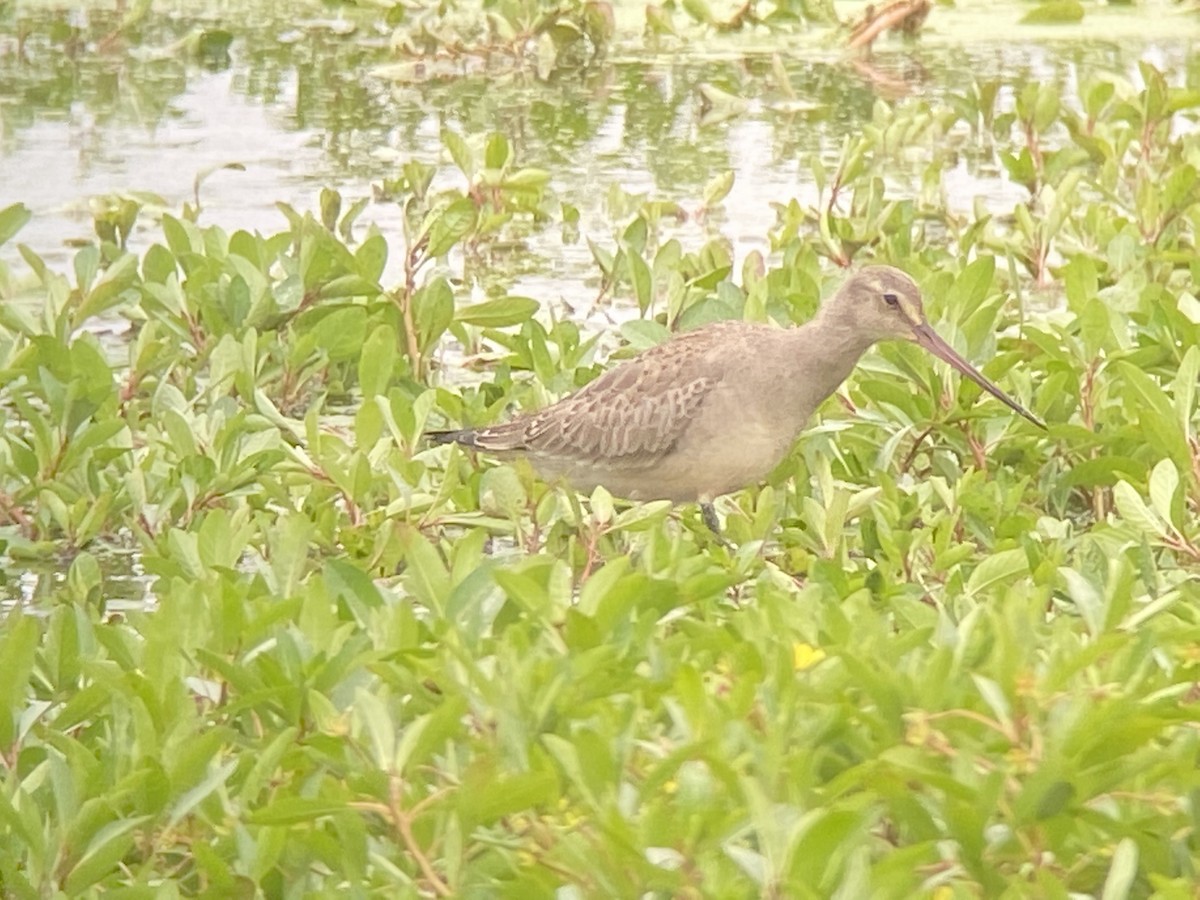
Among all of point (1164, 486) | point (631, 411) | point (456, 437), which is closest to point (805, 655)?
point (1164, 486)

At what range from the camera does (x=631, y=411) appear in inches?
233

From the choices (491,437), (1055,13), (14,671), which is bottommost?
(1055,13)

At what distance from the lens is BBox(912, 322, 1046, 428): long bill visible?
5656mm

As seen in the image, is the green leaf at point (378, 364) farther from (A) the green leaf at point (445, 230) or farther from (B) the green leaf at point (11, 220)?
(B) the green leaf at point (11, 220)

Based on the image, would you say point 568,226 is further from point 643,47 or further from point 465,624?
point 465,624

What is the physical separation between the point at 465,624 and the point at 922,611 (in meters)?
0.74

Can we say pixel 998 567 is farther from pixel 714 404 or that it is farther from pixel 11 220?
pixel 11 220

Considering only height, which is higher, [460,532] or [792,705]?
[792,705]

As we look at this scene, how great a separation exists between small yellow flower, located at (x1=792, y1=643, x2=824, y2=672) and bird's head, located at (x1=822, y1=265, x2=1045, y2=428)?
222 cm

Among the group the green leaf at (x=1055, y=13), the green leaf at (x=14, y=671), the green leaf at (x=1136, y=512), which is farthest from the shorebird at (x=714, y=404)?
the green leaf at (x=1055, y=13)

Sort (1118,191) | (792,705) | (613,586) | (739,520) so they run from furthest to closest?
(1118,191) < (739,520) < (613,586) < (792,705)

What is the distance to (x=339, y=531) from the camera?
215 inches

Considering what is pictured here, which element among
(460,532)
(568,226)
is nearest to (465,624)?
(460,532)

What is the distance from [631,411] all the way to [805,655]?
7.69ft
